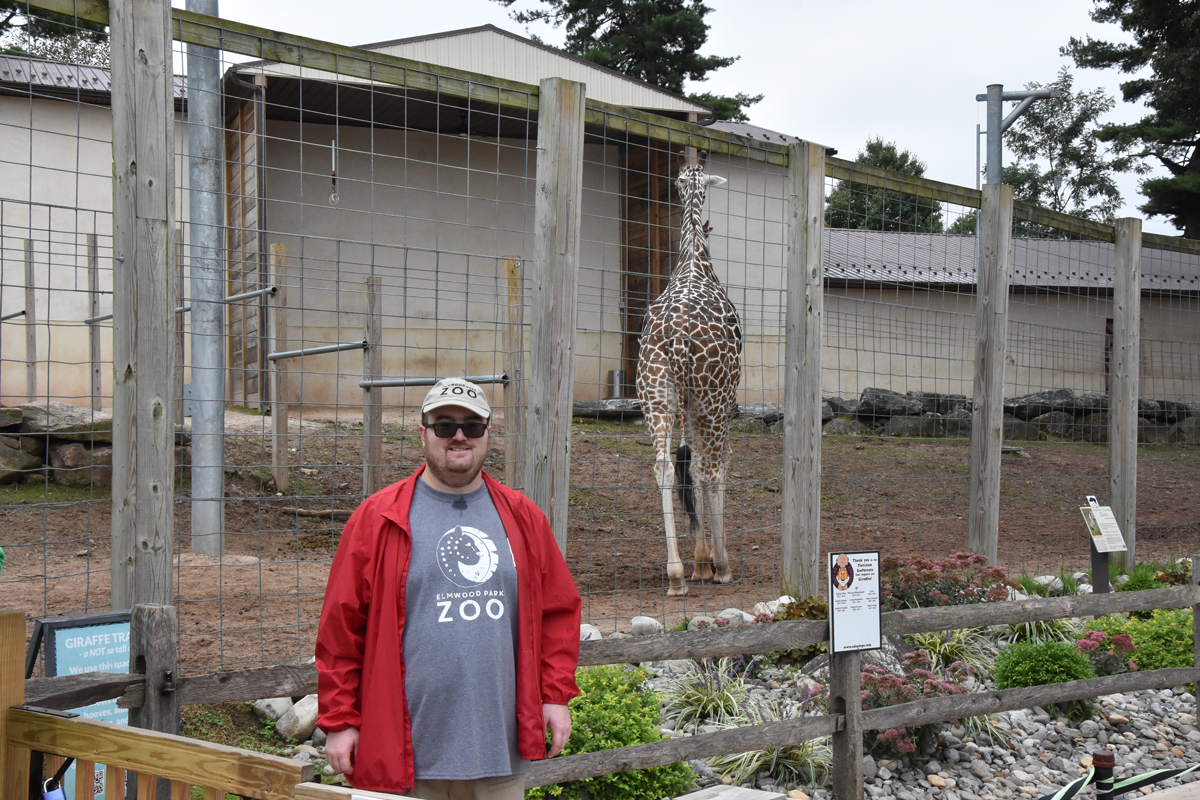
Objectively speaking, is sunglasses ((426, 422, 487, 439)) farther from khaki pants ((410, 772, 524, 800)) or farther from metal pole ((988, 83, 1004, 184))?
metal pole ((988, 83, 1004, 184))

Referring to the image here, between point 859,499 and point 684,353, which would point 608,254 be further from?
point 684,353

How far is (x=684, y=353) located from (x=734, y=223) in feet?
25.8

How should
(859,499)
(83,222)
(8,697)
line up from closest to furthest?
(8,697), (859,499), (83,222)

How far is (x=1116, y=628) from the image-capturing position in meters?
6.34

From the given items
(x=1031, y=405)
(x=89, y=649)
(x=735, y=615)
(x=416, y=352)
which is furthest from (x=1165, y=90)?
(x=89, y=649)

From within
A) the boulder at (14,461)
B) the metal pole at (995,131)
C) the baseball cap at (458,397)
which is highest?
the metal pole at (995,131)

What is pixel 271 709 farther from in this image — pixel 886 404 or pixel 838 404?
pixel 886 404

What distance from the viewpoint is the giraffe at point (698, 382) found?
685 centimetres

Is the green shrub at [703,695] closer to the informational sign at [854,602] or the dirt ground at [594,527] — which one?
the dirt ground at [594,527]

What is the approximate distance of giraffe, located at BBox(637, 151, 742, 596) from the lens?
270 inches

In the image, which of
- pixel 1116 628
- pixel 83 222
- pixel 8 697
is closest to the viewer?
pixel 8 697

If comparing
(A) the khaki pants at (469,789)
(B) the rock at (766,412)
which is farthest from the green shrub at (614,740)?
(B) the rock at (766,412)

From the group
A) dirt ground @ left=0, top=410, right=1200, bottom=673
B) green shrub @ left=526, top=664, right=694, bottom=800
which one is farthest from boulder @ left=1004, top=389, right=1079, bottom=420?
green shrub @ left=526, top=664, right=694, bottom=800

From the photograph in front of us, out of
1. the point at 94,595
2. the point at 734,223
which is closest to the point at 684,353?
the point at 94,595
